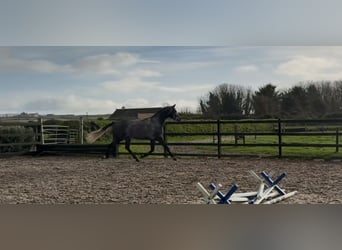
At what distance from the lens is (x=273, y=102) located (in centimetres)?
285

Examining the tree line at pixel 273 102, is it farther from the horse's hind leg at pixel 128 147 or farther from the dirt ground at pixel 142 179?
the horse's hind leg at pixel 128 147

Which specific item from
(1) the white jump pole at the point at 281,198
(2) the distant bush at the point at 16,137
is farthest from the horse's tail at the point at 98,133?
(1) the white jump pole at the point at 281,198

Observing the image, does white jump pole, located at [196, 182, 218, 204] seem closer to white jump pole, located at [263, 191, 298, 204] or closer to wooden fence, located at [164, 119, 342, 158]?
wooden fence, located at [164, 119, 342, 158]

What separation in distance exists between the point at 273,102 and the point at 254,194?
2.27 ft

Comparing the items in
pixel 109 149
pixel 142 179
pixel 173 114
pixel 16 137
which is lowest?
pixel 142 179

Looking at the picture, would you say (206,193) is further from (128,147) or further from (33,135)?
(33,135)

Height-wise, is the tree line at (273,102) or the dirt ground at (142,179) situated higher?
the tree line at (273,102)

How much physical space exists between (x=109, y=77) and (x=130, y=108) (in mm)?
271

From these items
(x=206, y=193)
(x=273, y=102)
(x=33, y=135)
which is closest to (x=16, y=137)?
(x=33, y=135)

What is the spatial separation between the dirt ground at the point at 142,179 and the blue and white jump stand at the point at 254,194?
0.04m

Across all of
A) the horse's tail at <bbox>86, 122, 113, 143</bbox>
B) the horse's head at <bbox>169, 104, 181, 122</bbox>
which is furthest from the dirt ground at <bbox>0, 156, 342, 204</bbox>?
the horse's head at <bbox>169, 104, 181, 122</bbox>

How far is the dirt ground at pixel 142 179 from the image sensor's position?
113 inches

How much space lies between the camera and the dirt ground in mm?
2879
